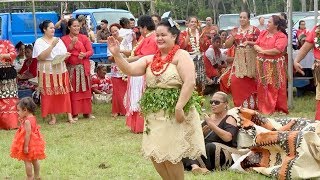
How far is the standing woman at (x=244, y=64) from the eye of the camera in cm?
1074

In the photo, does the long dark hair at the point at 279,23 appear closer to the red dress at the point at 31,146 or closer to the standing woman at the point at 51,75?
the standing woman at the point at 51,75

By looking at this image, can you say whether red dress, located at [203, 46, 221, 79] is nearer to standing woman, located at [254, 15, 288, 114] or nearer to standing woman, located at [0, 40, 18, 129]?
standing woman, located at [254, 15, 288, 114]

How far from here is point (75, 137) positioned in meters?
9.34

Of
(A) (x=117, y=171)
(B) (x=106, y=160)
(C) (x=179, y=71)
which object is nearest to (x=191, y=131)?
(C) (x=179, y=71)

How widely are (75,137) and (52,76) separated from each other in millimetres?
1564

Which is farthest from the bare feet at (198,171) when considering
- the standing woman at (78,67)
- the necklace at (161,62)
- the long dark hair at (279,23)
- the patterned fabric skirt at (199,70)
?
the patterned fabric skirt at (199,70)

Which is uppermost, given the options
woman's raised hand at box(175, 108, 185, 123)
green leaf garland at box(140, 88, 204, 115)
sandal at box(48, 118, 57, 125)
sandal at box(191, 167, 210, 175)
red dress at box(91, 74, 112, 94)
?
green leaf garland at box(140, 88, 204, 115)

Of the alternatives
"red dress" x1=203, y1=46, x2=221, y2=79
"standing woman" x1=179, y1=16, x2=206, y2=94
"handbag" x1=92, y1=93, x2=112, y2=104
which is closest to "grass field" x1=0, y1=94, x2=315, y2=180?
"standing woman" x1=179, y1=16, x2=206, y2=94

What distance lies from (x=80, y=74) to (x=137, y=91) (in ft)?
6.72

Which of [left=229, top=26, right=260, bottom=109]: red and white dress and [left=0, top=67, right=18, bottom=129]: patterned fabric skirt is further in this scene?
[left=229, top=26, right=260, bottom=109]: red and white dress

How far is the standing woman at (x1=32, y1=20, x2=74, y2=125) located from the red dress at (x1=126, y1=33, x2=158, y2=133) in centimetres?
151

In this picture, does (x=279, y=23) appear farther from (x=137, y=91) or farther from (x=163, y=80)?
(x=163, y=80)

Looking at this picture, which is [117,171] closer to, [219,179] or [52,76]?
[219,179]

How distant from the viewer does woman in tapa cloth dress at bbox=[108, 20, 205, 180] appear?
5297 millimetres
